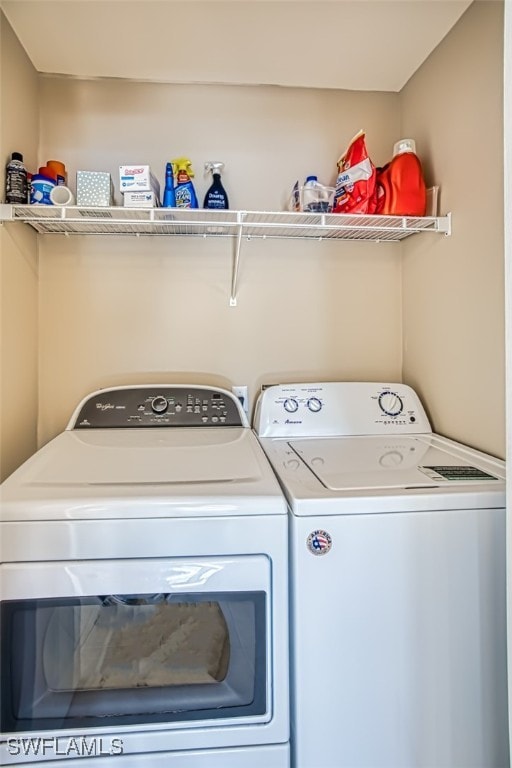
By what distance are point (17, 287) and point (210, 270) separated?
676 millimetres

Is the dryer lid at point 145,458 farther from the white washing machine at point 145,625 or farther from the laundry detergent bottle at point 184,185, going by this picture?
the laundry detergent bottle at point 184,185

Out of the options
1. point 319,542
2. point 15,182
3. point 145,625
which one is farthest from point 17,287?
point 319,542

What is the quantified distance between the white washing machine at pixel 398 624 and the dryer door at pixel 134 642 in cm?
10

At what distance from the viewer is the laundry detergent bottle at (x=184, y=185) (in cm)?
160

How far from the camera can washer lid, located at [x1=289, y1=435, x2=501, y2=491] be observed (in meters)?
1.10

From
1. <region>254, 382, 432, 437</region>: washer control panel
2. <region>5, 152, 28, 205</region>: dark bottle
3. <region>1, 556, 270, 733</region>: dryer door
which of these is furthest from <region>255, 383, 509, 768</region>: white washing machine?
<region>5, 152, 28, 205</region>: dark bottle

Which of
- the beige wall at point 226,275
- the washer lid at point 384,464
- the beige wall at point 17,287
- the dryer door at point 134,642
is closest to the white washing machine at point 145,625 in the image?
the dryer door at point 134,642

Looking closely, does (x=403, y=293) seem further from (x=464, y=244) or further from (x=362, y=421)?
(x=362, y=421)

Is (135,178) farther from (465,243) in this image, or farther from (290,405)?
(465,243)

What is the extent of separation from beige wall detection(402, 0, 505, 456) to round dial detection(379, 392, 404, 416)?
11cm

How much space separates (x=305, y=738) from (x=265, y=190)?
1717mm

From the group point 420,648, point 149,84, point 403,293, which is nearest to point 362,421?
point 403,293

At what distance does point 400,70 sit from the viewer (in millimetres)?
1713

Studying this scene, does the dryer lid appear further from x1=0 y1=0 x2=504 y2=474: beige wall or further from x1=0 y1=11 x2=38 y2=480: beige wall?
x1=0 y1=0 x2=504 y2=474: beige wall
